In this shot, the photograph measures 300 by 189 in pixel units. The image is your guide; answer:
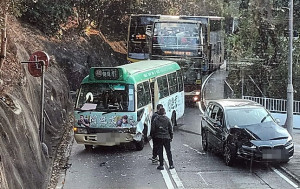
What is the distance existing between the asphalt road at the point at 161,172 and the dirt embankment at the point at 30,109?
3.03ft

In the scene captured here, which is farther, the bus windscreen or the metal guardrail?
the metal guardrail

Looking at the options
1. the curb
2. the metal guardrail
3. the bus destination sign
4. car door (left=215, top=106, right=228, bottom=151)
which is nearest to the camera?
the curb

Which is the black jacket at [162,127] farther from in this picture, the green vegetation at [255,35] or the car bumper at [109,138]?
the green vegetation at [255,35]

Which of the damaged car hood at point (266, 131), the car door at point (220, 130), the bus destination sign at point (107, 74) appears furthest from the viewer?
the bus destination sign at point (107, 74)

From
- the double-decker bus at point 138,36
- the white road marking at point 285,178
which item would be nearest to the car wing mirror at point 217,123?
the white road marking at point 285,178

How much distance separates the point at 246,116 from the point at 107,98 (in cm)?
411

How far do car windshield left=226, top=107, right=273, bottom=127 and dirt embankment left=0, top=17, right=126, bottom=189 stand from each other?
5.01 metres

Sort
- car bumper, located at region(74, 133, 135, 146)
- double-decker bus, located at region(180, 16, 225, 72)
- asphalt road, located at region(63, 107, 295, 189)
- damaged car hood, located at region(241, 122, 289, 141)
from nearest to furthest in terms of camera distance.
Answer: asphalt road, located at region(63, 107, 295, 189) < damaged car hood, located at region(241, 122, 289, 141) < car bumper, located at region(74, 133, 135, 146) < double-decker bus, located at region(180, 16, 225, 72)

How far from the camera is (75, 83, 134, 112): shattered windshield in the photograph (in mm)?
14281

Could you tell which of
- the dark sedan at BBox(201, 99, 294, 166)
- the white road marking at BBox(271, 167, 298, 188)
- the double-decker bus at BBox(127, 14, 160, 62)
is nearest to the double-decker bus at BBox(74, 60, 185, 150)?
the dark sedan at BBox(201, 99, 294, 166)

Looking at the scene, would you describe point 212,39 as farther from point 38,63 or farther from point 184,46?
point 38,63

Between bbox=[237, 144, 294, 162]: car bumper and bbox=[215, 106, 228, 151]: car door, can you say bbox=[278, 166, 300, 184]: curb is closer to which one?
bbox=[237, 144, 294, 162]: car bumper

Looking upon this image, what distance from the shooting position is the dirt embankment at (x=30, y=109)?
8548 mm

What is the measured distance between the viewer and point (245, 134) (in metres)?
12.3
